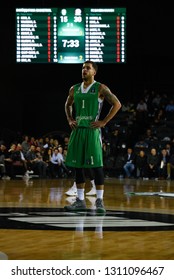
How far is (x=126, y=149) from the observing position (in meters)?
23.9

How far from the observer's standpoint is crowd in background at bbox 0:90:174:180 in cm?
2168

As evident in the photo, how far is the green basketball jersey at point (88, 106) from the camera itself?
9.09m

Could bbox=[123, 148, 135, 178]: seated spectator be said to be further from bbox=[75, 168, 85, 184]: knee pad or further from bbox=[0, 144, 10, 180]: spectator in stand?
bbox=[75, 168, 85, 184]: knee pad

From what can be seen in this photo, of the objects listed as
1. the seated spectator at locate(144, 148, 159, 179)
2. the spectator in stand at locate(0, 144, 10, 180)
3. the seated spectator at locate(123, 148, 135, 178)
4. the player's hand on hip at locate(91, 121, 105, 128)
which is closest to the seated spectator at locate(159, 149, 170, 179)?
the seated spectator at locate(144, 148, 159, 179)

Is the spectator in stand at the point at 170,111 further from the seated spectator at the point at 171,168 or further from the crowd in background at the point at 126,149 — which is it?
the seated spectator at the point at 171,168

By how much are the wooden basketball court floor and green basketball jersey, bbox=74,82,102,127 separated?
3.53 feet

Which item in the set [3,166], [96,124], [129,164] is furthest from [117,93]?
[96,124]

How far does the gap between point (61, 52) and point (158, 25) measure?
18.3 ft

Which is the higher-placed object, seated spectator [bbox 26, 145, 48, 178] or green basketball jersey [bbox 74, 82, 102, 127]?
green basketball jersey [bbox 74, 82, 102, 127]

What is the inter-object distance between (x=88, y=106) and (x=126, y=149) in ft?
48.7

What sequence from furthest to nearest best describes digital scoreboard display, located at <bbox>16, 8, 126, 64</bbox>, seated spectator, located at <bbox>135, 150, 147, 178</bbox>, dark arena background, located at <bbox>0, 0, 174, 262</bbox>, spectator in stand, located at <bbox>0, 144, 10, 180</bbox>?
seated spectator, located at <bbox>135, 150, 147, 178</bbox> < spectator in stand, located at <bbox>0, 144, 10, 180</bbox> < digital scoreboard display, located at <bbox>16, 8, 126, 64</bbox> < dark arena background, located at <bbox>0, 0, 174, 262</bbox>

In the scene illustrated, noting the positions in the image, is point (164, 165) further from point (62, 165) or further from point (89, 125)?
point (89, 125)

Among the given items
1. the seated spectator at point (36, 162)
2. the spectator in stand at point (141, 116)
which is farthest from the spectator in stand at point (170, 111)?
the seated spectator at point (36, 162)
